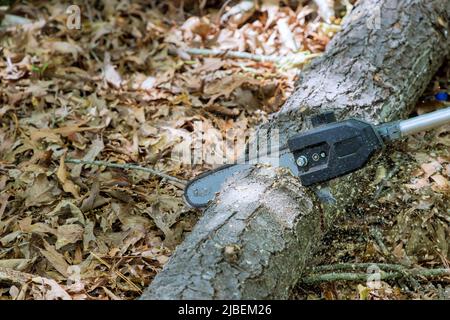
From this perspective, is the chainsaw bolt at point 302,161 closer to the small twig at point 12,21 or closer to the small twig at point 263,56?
the small twig at point 263,56

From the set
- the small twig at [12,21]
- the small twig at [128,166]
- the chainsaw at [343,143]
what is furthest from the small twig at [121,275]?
the small twig at [12,21]

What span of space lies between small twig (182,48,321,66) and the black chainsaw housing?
1549 mm

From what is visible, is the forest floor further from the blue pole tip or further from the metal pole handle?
the metal pole handle

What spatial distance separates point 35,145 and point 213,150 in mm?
1030

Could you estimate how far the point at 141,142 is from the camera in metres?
3.47

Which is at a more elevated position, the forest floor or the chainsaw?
the chainsaw

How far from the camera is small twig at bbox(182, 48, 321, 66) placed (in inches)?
155

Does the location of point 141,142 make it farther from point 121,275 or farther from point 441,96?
point 441,96

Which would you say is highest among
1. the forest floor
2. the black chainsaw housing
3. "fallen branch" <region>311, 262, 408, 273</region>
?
the black chainsaw housing

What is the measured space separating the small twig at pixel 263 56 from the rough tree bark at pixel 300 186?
1.61 ft

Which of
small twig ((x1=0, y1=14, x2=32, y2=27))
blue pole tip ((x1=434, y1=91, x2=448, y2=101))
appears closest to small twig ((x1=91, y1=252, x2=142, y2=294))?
blue pole tip ((x1=434, y1=91, x2=448, y2=101))

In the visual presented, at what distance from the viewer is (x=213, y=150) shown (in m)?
3.37

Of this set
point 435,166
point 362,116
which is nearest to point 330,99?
point 362,116

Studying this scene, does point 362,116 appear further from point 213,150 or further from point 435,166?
point 213,150
